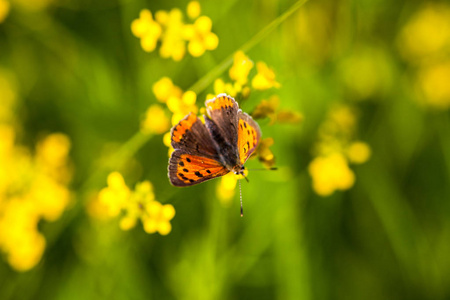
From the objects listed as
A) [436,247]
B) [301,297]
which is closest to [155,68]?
[301,297]

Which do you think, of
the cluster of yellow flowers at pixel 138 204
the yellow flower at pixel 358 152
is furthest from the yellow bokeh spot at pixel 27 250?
the yellow flower at pixel 358 152

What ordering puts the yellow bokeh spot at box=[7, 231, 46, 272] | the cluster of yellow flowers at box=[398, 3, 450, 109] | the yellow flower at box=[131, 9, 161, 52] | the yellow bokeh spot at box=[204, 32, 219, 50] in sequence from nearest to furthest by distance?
the yellow bokeh spot at box=[204, 32, 219, 50] → the yellow flower at box=[131, 9, 161, 52] → the yellow bokeh spot at box=[7, 231, 46, 272] → the cluster of yellow flowers at box=[398, 3, 450, 109]

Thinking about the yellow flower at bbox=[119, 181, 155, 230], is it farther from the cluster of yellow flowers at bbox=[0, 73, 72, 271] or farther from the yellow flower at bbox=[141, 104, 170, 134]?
the cluster of yellow flowers at bbox=[0, 73, 72, 271]

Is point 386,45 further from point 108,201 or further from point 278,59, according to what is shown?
point 108,201

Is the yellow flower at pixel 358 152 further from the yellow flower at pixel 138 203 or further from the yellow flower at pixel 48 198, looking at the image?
the yellow flower at pixel 48 198

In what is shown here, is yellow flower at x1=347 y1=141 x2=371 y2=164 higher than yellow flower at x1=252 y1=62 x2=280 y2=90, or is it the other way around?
yellow flower at x1=252 y1=62 x2=280 y2=90

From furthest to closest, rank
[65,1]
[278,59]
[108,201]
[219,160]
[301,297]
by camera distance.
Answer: [65,1], [278,59], [301,297], [108,201], [219,160]

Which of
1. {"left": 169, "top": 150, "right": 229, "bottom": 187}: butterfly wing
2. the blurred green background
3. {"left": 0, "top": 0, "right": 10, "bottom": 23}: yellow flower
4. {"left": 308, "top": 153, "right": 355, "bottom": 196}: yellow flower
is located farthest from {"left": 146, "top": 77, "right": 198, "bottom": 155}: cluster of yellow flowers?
{"left": 0, "top": 0, "right": 10, "bottom": 23}: yellow flower
